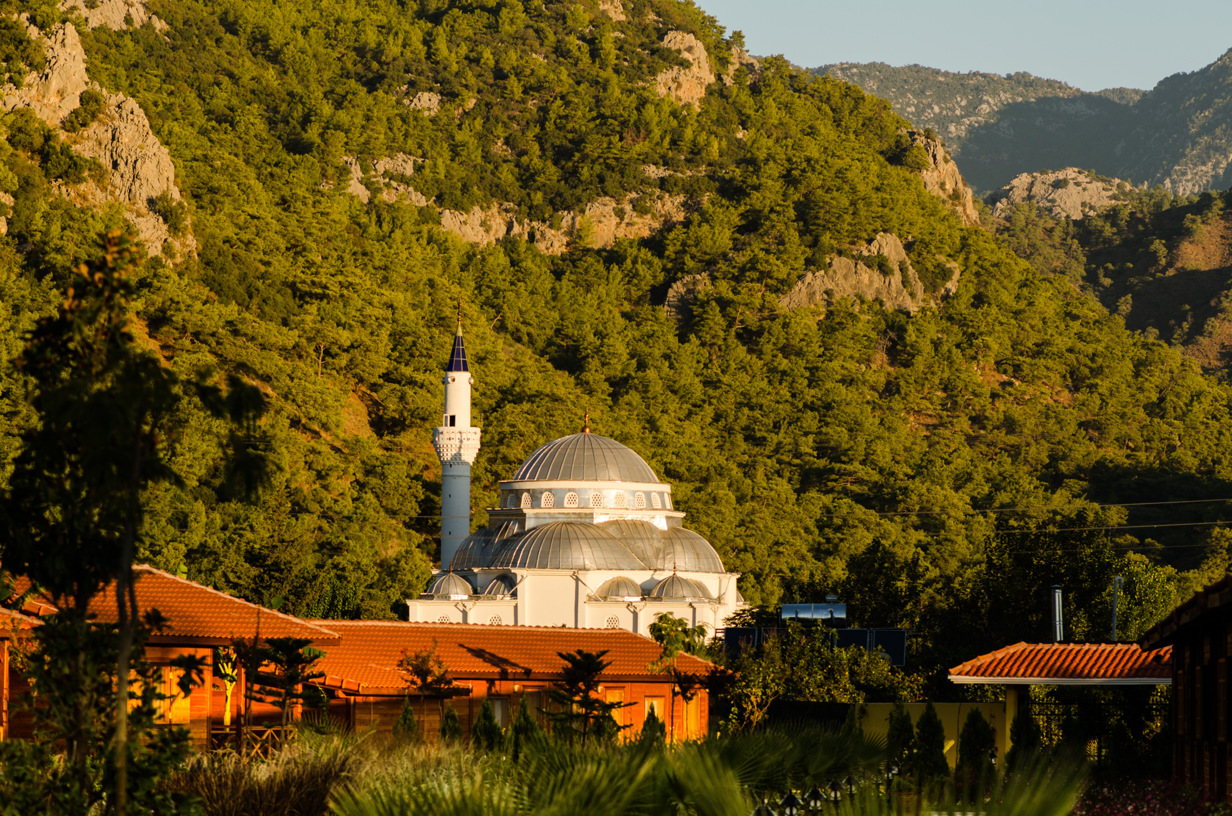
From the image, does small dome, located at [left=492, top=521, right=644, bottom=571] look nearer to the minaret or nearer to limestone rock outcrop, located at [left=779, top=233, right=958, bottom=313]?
the minaret

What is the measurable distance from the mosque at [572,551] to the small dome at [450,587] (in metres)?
0.03

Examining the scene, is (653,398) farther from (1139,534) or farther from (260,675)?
(260,675)

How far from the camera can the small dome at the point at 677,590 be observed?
52.5m

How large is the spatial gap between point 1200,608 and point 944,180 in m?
125

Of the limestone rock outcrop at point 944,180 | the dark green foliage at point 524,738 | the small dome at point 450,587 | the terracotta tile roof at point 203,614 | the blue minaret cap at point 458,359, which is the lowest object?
the dark green foliage at point 524,738

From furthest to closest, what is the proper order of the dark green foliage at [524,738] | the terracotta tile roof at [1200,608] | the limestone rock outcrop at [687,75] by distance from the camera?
the limestone rock outcrop at [687,75] < the dark green foliage at [524,738] < the terracotta tile roof at [1200,608]

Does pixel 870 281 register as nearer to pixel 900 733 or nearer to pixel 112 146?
pixel 112 146

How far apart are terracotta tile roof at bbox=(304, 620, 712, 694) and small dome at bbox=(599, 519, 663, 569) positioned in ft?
58.4

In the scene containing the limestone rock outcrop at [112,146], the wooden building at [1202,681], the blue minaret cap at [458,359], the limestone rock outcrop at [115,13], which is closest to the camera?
the wooden building at [1202,681]

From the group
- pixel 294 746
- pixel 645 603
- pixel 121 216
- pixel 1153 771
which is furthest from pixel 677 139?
pixel 294 746

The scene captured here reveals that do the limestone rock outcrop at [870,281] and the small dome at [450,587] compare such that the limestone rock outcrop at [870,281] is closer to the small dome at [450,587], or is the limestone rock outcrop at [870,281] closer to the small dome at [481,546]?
the small dome at [481,546]

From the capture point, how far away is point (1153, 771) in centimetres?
2325

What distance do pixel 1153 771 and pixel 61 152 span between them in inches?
2515

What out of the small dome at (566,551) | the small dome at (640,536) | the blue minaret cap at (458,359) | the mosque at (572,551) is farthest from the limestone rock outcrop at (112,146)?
the small dome at (640,536)
